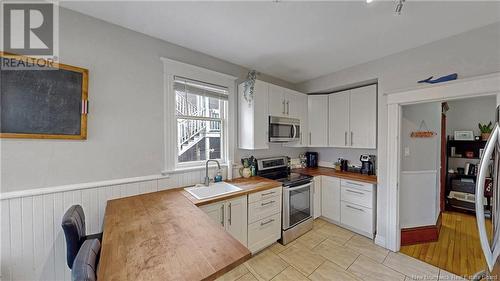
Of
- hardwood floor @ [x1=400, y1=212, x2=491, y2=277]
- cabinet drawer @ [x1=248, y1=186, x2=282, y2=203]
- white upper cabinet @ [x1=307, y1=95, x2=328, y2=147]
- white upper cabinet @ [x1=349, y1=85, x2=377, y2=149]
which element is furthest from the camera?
white upper cabinet @ [x1=307, y1=95, x2=328, y2=147]

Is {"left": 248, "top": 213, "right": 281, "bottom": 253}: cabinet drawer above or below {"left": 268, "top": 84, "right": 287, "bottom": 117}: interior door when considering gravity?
below

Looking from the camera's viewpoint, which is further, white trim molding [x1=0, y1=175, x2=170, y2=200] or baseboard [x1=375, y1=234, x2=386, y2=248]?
baseboard [x1=375, y1=234, x2=386, y2=248]

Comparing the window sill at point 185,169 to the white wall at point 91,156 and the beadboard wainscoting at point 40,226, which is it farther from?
the beadboard wainscoting at point 40,226

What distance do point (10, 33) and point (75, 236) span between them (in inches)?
63.3

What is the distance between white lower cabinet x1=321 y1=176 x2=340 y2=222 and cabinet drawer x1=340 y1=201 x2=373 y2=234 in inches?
3.7

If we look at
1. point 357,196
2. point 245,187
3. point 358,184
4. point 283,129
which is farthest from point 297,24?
point 357,196

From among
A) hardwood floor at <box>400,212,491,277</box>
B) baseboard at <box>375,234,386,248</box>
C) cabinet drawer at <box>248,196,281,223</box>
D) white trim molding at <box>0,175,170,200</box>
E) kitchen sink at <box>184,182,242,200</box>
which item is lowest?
hardwood floor at <box>400,212,491,277</box>

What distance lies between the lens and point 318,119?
342cm

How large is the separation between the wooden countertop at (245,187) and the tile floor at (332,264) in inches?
33.9

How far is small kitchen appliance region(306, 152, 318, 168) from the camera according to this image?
3.74 m

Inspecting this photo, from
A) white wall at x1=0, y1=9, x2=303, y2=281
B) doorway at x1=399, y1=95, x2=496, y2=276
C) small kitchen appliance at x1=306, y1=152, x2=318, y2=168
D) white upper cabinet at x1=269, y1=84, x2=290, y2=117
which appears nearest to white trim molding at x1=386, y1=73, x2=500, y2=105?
doorway at x1=399, y1=95, x2=496, y2=276

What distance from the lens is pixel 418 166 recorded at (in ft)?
8.44

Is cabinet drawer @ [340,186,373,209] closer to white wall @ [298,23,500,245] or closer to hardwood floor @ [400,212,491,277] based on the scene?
white wall @ [298,23,500,245]

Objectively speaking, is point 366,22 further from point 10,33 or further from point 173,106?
point 10,33
